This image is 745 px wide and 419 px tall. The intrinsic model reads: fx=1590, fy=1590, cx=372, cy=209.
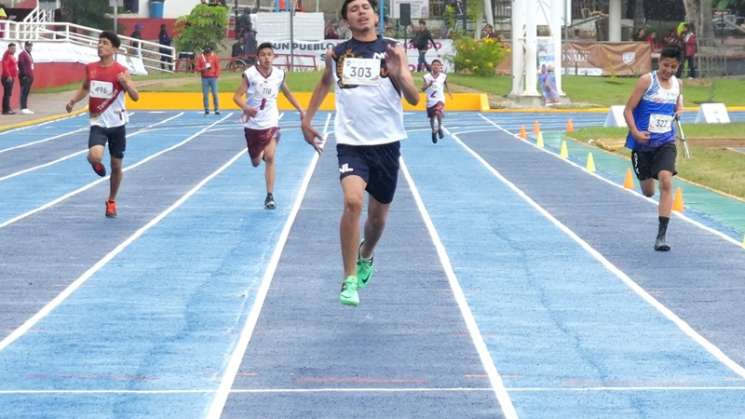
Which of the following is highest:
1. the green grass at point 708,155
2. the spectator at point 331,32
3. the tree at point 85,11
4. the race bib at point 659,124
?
the tree at point 85,11

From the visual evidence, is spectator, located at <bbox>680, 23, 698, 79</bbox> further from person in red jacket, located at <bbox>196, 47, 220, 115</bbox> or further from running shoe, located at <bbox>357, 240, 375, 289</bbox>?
running shoe, located at <bbox>357, 240, 375, 289</bbox>

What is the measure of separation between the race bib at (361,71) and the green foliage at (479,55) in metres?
42.4

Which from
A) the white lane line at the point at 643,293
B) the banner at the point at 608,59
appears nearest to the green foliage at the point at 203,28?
the banner at the point at 608,59

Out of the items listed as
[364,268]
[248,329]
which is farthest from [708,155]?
[248,329]

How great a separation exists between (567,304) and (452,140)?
20602mm

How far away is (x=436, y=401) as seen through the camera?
7977 millimetres

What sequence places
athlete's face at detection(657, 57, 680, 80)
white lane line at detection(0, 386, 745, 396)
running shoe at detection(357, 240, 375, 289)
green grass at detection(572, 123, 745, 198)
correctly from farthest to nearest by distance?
green grass at detection(572, 123, 745, 198) → athlete's face at detection(657, 57, 680, 80) → running shoe at detection(357, 240, 375, 289) → white lane line at detection(0, 386, 745, 396)

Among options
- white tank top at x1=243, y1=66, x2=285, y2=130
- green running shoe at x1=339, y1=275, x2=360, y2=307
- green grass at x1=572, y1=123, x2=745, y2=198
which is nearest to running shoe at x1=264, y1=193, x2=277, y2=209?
white tank top at x1=243, y1=66, x2=285, y2=130

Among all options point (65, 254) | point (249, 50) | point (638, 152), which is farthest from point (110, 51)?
point (249, 50)

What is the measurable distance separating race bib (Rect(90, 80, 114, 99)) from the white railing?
2771cm

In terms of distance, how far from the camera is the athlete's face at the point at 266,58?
1727 cm

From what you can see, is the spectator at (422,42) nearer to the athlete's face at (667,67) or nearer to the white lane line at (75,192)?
the white lane line at (75,192)

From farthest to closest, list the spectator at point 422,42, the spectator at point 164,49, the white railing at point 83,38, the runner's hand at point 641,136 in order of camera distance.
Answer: the spectator at point 164,49 → the spectator at point 422,42 → the white railing at point 83,38 → the runner's hand at point 641,136

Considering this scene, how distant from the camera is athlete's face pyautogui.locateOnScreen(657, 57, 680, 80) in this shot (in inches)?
548
